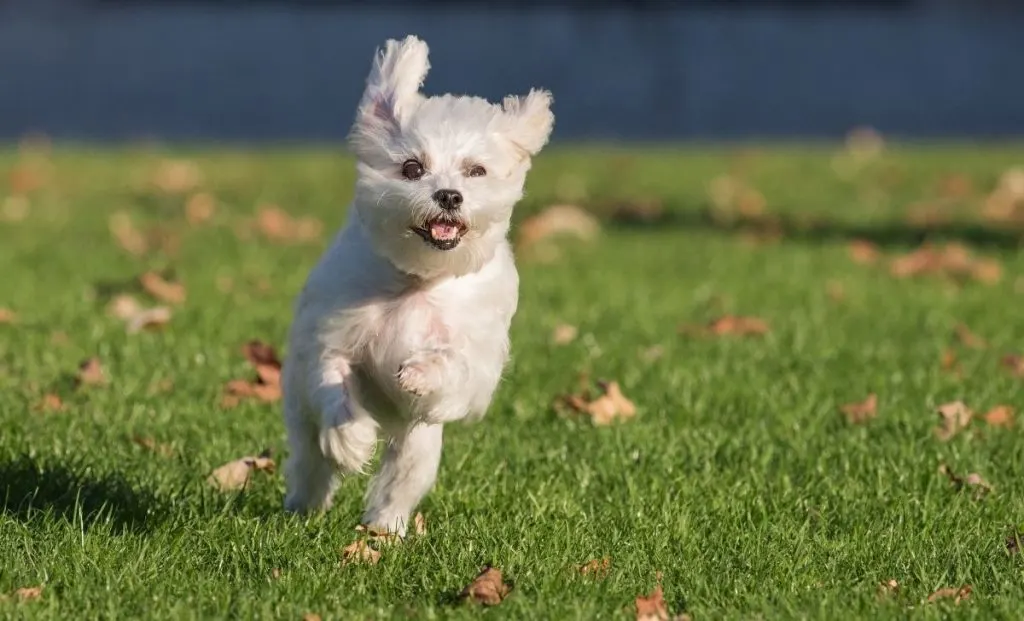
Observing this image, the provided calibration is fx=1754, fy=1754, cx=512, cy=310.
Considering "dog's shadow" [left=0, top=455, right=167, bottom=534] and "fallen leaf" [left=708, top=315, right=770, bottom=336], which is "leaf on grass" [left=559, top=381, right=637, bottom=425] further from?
"dog's shadow" [left=0, top=455, right=167, bottom=534]

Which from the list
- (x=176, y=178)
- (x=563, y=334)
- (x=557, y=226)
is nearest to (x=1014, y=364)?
(x=563, y=334)

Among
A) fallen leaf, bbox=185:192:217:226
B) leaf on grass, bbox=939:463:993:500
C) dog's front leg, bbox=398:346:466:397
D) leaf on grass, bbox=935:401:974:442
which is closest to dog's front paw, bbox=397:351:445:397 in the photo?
dog's front leg, bbox=398:346:466:397

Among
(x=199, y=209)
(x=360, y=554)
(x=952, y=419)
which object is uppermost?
(x=360, y=554)

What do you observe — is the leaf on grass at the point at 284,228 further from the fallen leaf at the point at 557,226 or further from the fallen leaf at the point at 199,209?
the fallen leaf at the point at 557,226

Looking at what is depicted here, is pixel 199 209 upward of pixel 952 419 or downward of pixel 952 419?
downward

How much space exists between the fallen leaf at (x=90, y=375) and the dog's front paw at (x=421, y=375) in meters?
2.64

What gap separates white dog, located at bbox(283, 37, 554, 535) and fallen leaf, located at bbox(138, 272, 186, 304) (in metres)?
3.99

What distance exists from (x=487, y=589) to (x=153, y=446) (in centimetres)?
196

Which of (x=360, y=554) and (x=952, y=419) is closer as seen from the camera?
(x=360, y=554)

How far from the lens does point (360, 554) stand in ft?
15.8

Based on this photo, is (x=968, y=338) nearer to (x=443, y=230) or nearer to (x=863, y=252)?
(x=863, y=252)

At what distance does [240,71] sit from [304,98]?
1035mm

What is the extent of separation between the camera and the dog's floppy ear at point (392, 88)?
492 centimetres

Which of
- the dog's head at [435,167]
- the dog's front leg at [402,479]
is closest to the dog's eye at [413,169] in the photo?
the dog's head at [435,167]
